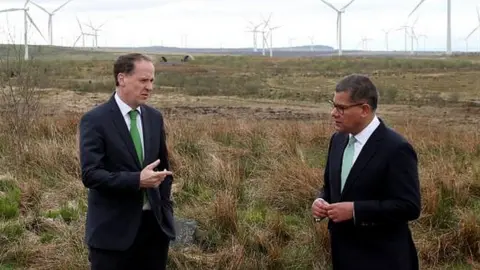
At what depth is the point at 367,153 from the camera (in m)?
3.48

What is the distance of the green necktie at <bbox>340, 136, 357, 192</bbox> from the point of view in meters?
3.59

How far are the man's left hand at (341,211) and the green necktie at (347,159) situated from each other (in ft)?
0.43

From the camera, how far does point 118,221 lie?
13.1 feet

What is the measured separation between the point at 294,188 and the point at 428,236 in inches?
67.9

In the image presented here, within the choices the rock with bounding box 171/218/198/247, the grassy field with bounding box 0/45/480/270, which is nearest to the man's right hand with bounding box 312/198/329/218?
the grassy field with bounding box 0/45/480/270

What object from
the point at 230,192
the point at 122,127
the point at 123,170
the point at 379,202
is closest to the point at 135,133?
the point at 122,127

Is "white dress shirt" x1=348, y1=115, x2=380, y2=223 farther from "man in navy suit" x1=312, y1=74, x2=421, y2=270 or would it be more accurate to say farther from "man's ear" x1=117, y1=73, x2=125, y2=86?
"man's ear" x1=117, y1=73, x2=125, y2=86

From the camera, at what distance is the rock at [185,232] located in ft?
20.4

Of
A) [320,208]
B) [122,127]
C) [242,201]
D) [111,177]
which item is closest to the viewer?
[320,208]

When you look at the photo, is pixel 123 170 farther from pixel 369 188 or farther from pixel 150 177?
pixel 369 188

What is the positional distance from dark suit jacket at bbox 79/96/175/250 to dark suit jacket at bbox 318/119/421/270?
1122 mm

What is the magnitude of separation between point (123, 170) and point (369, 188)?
4.55 feet

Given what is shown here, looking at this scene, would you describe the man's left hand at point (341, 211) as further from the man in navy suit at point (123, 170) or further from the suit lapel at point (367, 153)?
the man in navy suit at point (123, 170)

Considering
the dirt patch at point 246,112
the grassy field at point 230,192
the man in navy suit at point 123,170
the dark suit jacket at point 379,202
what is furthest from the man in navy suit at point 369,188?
the dirt patch at point 246,112
